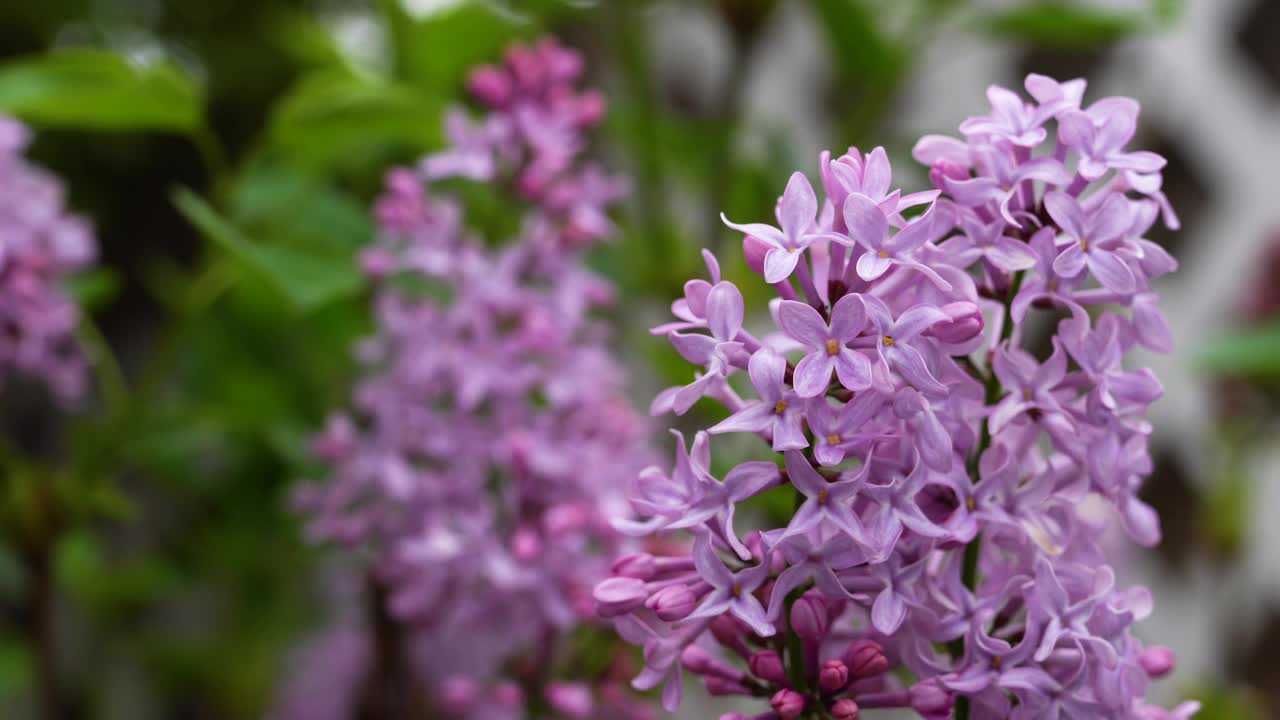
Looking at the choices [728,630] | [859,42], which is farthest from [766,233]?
[859,42]

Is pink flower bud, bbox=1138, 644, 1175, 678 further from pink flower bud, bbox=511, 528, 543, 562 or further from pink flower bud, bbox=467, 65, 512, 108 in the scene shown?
pink flower bud, bbox=467, 65, 512, 108

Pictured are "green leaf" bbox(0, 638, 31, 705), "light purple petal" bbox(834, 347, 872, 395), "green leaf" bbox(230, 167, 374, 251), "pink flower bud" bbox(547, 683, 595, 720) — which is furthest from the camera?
"green leaf" bbox(0, 638, 31, 705)

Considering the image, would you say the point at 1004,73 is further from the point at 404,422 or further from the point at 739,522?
the point at 404,422

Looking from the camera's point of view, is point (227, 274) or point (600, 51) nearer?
point (227, 274)

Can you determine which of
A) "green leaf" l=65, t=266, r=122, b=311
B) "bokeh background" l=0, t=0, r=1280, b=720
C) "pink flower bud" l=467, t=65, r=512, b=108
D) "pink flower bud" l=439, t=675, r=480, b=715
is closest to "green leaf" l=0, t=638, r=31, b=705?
"bokeh background" l=0, t=0, r=1280, b=720

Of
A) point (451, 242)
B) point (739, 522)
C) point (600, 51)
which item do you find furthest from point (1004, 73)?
point (451, 242)

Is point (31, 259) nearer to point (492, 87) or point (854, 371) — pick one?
point (492, 87)
